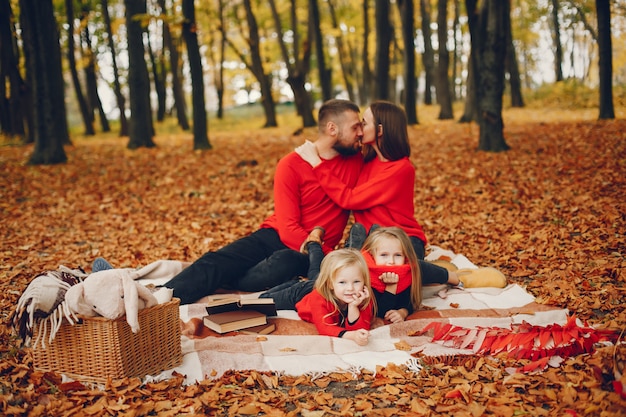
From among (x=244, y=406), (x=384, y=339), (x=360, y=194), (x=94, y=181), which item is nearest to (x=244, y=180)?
(x=94, y=181)

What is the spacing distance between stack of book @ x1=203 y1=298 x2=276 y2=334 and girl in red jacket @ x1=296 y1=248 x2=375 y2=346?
0.34 m

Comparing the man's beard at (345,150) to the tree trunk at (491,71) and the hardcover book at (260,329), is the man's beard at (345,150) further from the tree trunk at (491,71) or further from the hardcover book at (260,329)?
the tree trunk at (491,71)

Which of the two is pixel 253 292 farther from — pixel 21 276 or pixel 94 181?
pixel 94 181

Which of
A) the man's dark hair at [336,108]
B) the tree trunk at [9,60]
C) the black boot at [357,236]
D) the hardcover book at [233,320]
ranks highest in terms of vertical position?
the tree trunk at [9,60]

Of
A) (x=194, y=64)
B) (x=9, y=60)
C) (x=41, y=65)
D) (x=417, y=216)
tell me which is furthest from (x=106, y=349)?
(x=9, y=60)

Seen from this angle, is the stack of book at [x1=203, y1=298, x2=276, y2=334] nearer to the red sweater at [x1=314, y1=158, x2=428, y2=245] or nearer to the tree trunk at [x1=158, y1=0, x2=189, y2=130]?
the red sweater at [x1=314, y1=158, x2=428, y2=245]

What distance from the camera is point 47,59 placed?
38.7 feet

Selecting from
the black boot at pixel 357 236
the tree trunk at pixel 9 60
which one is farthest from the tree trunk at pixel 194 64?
the black boot at pixel 357 236

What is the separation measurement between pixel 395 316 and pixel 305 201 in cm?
150

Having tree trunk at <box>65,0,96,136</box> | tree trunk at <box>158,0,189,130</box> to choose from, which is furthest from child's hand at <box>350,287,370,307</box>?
tree trunk at <box>65,0,96,136</box>

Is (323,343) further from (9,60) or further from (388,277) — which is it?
(9,60)

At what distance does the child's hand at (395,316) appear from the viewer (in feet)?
14.1

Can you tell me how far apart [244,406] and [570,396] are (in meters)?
1.73

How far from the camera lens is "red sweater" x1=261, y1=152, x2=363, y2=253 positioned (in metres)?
5.19
